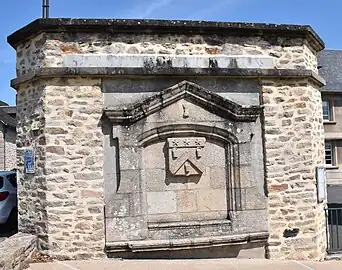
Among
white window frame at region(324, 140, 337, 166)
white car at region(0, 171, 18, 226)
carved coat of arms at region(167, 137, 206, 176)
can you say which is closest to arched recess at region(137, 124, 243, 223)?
carved coat of arms at region(167, 137, 206, 176)

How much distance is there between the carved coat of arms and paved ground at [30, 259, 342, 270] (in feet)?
5.70

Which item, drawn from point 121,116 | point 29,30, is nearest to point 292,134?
point 121,116

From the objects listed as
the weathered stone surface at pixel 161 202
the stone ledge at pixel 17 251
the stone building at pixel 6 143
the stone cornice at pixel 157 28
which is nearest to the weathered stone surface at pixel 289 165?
the stone cornice at pixel 157 28

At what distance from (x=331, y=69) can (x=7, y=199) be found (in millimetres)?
26114

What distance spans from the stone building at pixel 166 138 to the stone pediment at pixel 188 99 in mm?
21

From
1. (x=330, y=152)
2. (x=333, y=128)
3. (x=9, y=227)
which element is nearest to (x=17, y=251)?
(x=9, y=227)

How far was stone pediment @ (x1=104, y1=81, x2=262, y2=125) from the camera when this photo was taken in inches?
330

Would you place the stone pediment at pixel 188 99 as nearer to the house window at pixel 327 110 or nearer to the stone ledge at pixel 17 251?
the stone ledge at pixel 17 251

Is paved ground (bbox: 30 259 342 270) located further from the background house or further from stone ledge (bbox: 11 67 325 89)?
the background house

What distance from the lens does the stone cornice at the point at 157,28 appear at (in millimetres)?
8344

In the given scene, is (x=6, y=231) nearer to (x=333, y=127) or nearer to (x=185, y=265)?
(x=185, y=265)

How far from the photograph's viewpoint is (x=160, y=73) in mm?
8625

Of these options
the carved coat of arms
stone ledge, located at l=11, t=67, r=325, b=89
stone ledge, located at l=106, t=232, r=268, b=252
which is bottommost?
stone ledge, located at l=106, t=232, r=268, b=252

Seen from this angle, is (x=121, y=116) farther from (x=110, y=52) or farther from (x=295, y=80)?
(x=295, y=80)
